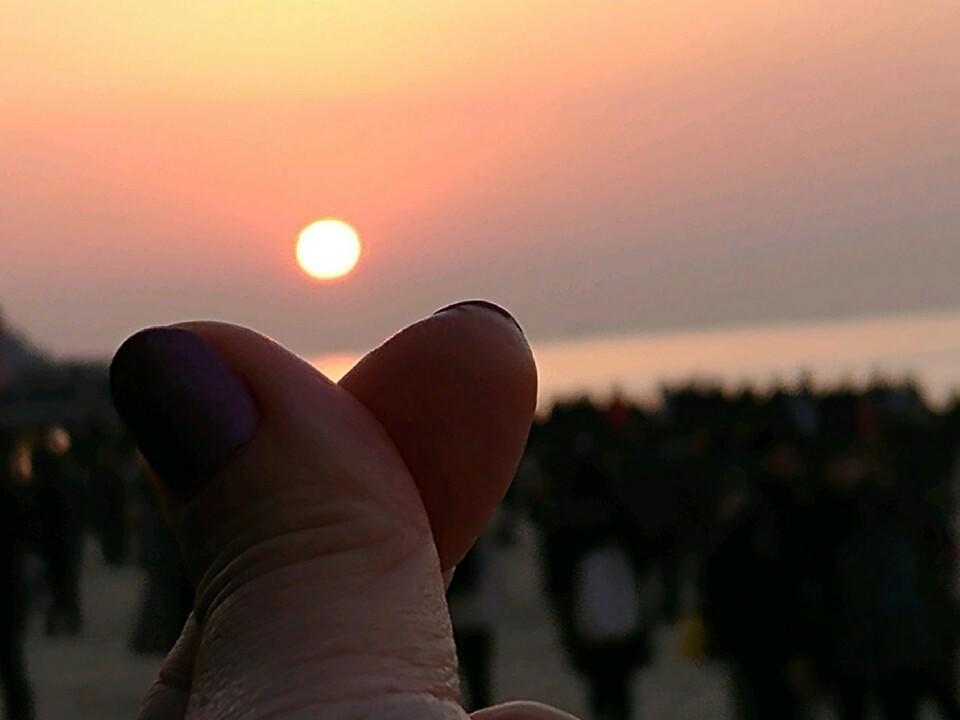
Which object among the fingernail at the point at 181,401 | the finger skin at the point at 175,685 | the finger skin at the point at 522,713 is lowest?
the finger skin at the point at 522,713

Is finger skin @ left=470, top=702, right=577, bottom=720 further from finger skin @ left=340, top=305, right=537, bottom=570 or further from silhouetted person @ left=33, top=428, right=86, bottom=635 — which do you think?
silhouetted person @ left=33, top=428, right=86, bottom=635

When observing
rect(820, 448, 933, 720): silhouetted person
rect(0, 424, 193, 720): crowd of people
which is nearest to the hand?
rect(0, 424, 193, 720): crowd of people

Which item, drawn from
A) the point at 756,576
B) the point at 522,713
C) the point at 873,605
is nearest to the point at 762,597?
the point at 756,576

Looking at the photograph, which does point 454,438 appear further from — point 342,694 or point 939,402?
point 939,402

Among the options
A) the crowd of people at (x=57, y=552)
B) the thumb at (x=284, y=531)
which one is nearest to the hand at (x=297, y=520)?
the thumb at (x=284, y=531)

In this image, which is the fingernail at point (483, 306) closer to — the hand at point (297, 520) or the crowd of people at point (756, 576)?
the hand at point (297, 520)

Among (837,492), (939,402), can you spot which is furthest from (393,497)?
(939,402)

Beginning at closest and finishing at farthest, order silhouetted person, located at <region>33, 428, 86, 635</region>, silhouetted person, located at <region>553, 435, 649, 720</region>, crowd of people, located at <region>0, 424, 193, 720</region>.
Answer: silhouetted person, located at <region>553, 435, 649, 720</region>
crowd of people, located at <region>0, 424, 193, 720</region>
silhouetted person, located at <region>33, 428, 86, 635</region>
